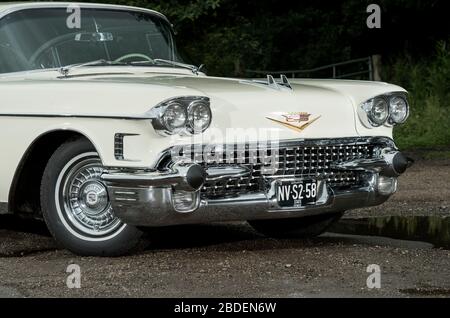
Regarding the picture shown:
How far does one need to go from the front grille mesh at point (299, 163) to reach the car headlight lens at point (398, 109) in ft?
0.86

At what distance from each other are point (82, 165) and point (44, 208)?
1.28 ft

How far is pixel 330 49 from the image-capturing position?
22219mm

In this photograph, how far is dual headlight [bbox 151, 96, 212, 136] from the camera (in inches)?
227

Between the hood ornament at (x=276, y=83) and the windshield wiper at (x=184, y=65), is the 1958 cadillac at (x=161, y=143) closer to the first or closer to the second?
the hood ornament at (x=276, y=83)

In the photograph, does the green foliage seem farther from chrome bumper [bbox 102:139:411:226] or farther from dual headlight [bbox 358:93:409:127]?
chrome bumper [bbox 102:139:411:226]

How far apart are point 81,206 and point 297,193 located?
1.32 m

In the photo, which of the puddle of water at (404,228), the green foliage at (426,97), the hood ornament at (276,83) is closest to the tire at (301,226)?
the puddle of water at (404,228)

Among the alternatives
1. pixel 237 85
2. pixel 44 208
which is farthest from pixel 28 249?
pixel 237 85

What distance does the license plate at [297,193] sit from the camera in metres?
6.11

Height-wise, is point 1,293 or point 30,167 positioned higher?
point 30,167

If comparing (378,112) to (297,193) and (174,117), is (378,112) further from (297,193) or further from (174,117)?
(174,117)

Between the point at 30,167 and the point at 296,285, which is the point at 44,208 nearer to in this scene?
the point at 30,167

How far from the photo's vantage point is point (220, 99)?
6031 millimetres

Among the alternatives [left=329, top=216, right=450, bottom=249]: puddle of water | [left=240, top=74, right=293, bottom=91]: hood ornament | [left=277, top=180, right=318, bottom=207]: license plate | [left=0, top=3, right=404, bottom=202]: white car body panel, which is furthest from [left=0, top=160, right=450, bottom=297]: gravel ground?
[left=240, top=74, right=293, bottom=91]: hood ornament
